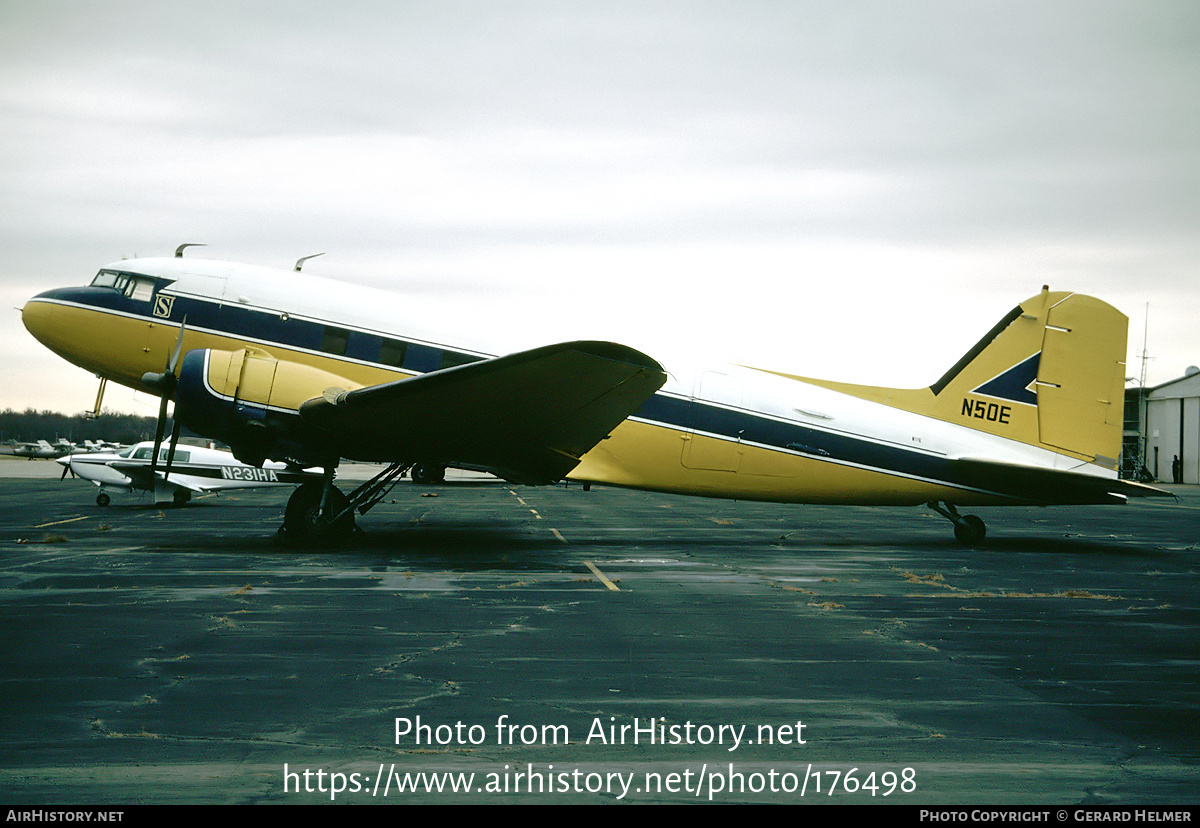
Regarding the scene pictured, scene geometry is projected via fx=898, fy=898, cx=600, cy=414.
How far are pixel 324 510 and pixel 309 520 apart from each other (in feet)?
1.10

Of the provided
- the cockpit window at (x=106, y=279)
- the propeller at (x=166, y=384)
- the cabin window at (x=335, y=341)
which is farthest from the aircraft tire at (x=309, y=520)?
the cockpit window at (x=106, y=279)

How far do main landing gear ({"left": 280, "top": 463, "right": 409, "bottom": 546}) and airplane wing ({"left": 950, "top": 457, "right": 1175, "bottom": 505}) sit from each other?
10.4 m

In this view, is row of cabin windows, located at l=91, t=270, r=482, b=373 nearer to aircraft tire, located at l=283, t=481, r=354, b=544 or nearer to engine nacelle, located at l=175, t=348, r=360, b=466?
engine nacelle, located at l=175, t=348, r=360, b=466

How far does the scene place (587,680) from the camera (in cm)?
652

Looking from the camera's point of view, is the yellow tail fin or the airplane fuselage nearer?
the airplane fuselage

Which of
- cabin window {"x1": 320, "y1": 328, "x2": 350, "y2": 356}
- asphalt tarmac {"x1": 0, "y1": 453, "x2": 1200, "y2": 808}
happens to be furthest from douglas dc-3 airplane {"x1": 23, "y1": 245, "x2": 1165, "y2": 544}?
asphalt tarmac {"x1": 0, "y1": 453, "x2": 1200, "y2": 808}

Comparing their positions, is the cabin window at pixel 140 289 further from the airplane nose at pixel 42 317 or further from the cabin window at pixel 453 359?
the cabin window at pixel 453 359

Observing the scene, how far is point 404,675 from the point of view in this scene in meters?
6.56

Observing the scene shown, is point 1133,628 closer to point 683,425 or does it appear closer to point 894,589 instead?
point 894,589

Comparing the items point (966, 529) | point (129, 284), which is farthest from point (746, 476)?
point (129, 284)

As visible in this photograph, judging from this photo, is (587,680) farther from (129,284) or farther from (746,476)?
(129,284)

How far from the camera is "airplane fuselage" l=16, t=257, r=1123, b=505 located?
49.5ft
